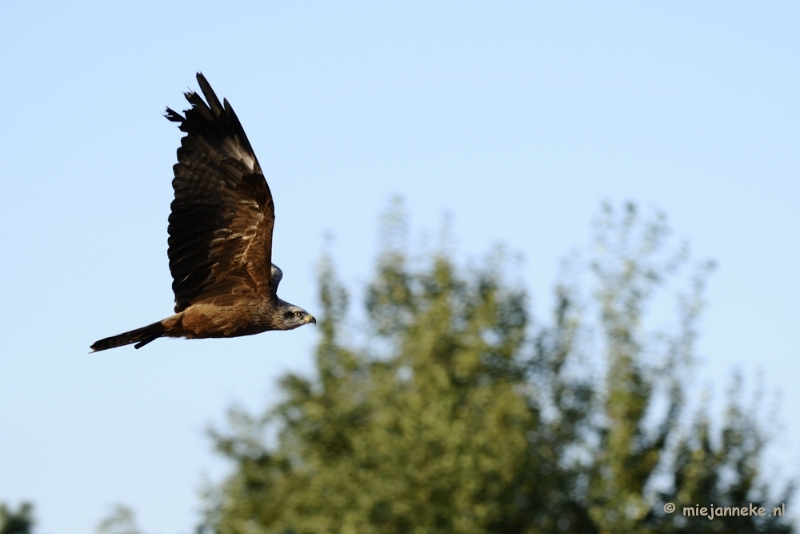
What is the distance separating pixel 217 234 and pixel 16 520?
646 inches

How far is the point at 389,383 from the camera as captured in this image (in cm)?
2127

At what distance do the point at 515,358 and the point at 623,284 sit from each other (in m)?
2.35

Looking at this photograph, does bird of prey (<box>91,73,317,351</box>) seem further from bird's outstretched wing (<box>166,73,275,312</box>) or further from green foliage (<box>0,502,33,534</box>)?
green foliage (<box>0,502,33,534</box>)

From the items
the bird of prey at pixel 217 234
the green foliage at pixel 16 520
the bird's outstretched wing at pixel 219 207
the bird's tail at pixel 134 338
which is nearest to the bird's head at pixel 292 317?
the bird of prey at pixel 217 234

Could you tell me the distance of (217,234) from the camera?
10.6 m

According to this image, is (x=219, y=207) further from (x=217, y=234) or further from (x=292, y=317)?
(x=292, y=317)

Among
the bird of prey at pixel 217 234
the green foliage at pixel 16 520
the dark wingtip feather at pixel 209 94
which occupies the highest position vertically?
the dark wingtip feather at pixel 209 94

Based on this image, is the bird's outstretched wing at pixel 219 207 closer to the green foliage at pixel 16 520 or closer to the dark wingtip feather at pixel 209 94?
the dark wingtip feather at pixel 209 94

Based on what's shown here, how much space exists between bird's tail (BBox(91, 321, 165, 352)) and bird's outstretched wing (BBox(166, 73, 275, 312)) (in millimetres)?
557

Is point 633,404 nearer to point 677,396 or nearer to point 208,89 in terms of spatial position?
point 677,396

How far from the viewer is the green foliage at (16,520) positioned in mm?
24641

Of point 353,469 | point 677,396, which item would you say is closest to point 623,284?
point 677,396

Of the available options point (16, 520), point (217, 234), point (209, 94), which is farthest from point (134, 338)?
point (16, 520)

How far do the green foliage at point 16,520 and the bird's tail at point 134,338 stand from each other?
15.5 meters
